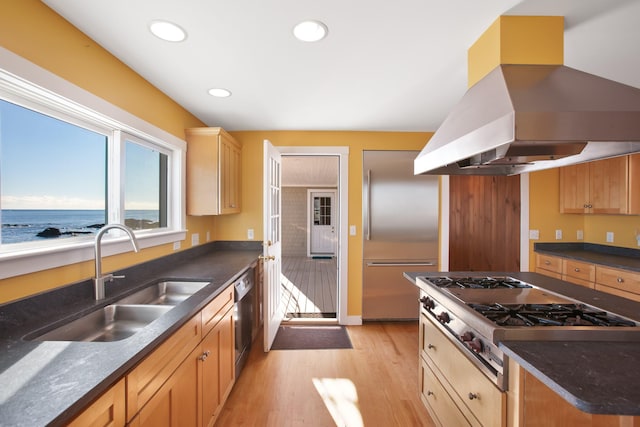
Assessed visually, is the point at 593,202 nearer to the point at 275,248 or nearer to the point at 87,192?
the point at 275,248

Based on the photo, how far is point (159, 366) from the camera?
43.4 inches

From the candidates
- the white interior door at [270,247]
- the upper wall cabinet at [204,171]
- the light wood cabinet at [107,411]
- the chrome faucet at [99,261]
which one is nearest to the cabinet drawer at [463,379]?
the light wood cabinet at [107,411]

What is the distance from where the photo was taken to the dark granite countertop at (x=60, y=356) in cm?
68

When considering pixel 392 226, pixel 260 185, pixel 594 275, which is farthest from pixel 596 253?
pixel 260 185

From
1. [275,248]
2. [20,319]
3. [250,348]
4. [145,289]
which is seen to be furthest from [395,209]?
[20,319]

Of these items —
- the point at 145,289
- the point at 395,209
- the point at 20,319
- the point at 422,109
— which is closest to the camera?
the point at 20,319

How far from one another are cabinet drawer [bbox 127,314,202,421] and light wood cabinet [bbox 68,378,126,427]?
33 mm

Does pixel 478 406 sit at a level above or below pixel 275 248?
below

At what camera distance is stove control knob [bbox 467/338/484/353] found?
1.17 meters

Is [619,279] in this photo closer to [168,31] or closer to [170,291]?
Answer: [170,291]

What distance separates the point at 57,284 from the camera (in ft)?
4.40

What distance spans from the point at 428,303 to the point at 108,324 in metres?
1.79

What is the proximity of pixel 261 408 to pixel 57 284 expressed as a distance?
146cm

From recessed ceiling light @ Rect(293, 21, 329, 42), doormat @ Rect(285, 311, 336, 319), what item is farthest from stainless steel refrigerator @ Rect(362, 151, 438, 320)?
recessed ceiling light @ Rect(293, 21, 329, 42)
